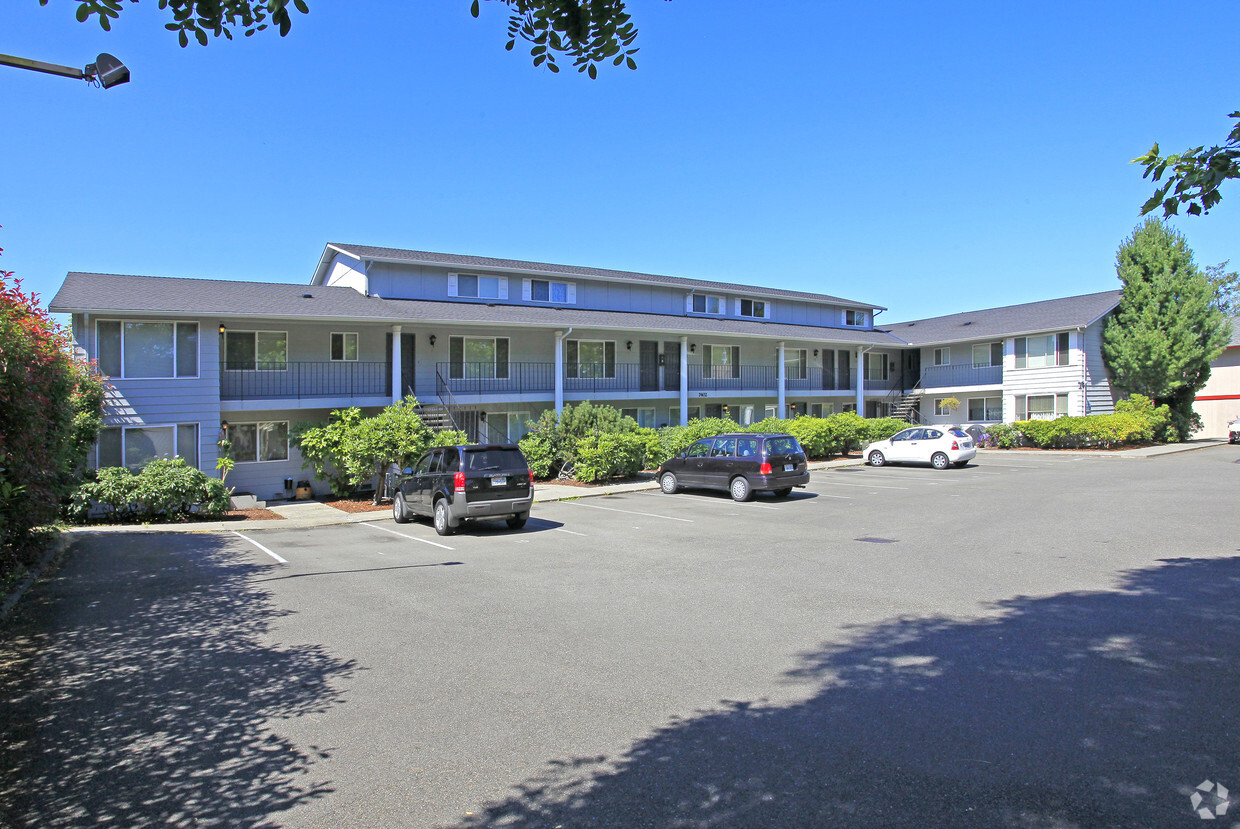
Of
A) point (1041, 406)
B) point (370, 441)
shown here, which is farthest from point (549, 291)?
point (1041, 406)

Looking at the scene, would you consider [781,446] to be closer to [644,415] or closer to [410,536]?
[410,536]

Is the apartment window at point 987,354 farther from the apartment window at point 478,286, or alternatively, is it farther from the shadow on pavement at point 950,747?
the shadow on pavement at point 950,747

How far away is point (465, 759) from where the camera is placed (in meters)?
4.32

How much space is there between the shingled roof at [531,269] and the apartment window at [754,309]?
0.66 m

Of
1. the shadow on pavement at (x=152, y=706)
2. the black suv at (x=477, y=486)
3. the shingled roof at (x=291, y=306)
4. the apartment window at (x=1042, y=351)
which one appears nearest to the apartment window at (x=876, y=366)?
the apartment window at (x=1042, y=351)

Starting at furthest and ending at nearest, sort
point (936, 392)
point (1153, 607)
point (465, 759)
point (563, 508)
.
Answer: point (936, 392)
point (563, 508)
point (1153, 607)
point (465, 759)

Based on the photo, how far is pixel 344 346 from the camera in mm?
22906

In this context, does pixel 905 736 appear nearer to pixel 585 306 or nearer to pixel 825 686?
pixel 825 686

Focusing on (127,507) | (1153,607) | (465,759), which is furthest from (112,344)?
(1153,607)

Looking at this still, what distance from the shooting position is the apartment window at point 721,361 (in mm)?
32781

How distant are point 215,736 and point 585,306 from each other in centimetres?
2687

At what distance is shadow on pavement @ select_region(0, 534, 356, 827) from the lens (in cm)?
392

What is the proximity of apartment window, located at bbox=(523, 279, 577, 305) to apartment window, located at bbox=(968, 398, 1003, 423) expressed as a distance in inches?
915

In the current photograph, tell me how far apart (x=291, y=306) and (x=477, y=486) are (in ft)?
35.7
